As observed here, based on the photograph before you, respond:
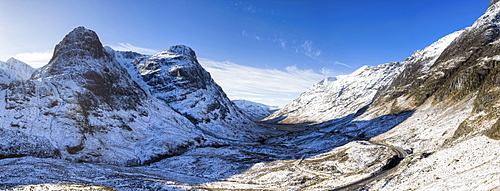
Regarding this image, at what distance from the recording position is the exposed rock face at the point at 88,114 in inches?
2895

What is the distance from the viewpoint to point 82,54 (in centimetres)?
12194

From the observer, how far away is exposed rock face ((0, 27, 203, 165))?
241 ft

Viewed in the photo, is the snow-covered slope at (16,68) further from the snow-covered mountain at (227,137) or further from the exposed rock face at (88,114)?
the snow-covered mountain at (227,137)

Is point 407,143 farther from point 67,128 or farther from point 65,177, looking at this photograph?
point 67,128

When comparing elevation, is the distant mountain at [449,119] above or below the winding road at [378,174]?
above

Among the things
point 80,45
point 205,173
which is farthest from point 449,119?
point 80,45

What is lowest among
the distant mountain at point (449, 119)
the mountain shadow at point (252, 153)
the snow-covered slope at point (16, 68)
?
the mountain shadow at point (252, 153)

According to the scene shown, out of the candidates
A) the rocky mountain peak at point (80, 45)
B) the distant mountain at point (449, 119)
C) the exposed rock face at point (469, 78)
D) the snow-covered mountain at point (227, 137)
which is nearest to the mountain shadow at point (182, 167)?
the snow-covered mountain at point (227, 137)

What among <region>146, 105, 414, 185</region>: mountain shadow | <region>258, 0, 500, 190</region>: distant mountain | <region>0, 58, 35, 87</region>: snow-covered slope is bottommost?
<region>146, 105, 414, 185</region>: mountain shadow

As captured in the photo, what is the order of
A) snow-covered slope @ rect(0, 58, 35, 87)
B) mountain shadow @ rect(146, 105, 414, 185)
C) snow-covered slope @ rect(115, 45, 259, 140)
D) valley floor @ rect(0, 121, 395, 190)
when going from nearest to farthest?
valley floor @ rect(0, 121, 395, 190) → mountain shadow @ rect(146, 105, 414, 185) → snow-covered slope @ rect(115, 45, 259, 140) → snow-covered slope @ rect(0, 58, 35, 87)

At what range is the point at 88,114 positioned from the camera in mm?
91000

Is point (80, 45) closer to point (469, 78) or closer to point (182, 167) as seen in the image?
point (182, 167)

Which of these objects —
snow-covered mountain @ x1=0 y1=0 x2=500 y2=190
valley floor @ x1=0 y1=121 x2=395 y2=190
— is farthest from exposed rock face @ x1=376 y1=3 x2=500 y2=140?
valley floor @ x1=0 y1=121 x2=395 y2=190

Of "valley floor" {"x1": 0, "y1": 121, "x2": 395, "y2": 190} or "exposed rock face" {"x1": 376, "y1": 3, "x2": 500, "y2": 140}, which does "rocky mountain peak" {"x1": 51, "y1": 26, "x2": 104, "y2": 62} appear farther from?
"exposed rock face" {"x1": 376, "y1": 3, "x2": 500, "y2": 140}
